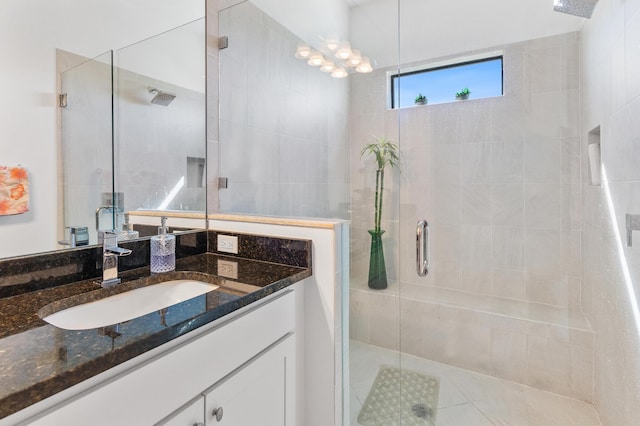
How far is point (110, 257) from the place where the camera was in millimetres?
1092

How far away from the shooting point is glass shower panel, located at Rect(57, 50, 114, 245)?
105 centimetres

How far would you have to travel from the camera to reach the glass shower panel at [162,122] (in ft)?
4.15

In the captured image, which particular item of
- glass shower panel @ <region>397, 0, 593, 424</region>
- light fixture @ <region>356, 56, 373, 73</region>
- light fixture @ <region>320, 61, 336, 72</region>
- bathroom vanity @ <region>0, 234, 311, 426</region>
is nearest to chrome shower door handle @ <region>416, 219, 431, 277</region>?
glass shower panel @ <region>397, 0, 593, 424</region>

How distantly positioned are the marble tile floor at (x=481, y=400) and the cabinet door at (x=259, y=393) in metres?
0.44

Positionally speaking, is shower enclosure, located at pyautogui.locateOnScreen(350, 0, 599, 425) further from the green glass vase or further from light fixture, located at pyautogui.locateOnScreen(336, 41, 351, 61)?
light fixture, located at pyautogui.locateOnScreen(336, 41, 351, 61)

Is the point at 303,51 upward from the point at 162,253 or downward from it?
upward

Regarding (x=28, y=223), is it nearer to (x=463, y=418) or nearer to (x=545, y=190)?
(x=463, y=418)

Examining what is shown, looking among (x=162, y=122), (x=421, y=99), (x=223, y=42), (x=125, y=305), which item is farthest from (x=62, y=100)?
(x=421, y=99)

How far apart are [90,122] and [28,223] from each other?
1.25 ft

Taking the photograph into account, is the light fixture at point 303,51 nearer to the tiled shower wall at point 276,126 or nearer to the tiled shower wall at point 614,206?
the tiled shower wall at point 276,126

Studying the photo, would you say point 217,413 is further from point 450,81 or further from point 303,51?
point 450,81

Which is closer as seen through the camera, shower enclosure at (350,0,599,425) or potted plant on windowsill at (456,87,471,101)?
shower enclosure at (350,0,599,425)

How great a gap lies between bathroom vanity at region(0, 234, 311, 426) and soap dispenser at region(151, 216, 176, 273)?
0.16 ft

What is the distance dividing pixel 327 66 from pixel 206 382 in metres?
1.98
